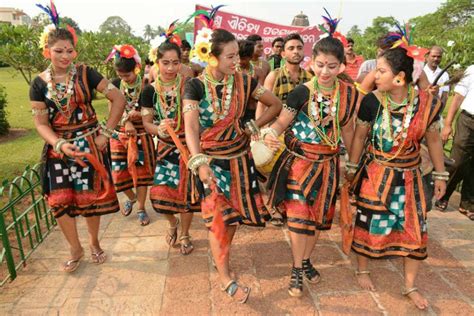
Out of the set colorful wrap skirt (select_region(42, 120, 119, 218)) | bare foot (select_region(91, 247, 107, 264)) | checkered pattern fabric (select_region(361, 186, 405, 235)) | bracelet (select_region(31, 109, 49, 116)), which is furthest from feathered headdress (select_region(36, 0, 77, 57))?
checkered pattern fabric (select_region(361, 186, 405, 235))

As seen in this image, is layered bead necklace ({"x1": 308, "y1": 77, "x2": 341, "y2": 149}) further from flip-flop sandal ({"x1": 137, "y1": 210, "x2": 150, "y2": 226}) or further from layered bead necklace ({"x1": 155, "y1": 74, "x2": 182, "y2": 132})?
flip-flop sandal ({"x1": 137, "y1": 210, "x2": 150, "y2": 226})

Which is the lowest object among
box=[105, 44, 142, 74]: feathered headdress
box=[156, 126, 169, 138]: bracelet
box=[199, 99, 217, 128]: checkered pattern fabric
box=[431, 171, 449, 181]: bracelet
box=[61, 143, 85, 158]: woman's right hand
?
box=[431, 171, 449, 181]: bracelet

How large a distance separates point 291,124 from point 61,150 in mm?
1937

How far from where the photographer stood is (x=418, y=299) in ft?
10.2

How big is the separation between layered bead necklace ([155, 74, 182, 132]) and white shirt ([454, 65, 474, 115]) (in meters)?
3.40

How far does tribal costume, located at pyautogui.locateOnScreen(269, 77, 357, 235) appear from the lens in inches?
122

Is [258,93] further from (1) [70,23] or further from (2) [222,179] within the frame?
(1) [70,23]

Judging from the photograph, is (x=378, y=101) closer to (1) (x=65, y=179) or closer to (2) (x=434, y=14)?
(1) (x=65, y=179)

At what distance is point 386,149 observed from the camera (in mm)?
3053

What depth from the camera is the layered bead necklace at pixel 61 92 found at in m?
3.26

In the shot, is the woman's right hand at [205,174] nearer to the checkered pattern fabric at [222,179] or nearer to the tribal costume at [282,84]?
the checkered pattern fabric at [222,179]

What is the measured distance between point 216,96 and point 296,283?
167cm

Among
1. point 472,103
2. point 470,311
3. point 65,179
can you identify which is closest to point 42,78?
point 65,179

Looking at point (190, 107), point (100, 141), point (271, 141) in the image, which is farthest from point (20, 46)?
point (271, 141)
